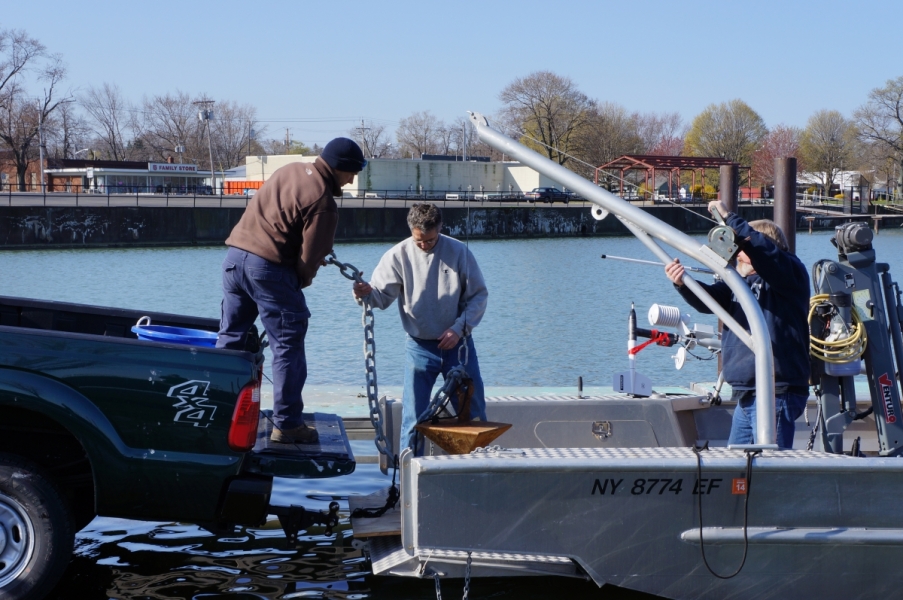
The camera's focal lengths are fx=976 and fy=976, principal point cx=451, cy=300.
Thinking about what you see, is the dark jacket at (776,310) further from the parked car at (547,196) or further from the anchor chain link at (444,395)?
the parked car at (547,196)

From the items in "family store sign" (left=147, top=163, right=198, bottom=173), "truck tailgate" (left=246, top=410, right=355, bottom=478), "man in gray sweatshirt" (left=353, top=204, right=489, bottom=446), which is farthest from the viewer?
"family store sign" (left=147, top=163, right=198, bottom=173)

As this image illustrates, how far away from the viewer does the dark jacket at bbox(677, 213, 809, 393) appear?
4.64 m

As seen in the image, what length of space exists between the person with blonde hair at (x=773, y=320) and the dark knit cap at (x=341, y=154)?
160 centimetres

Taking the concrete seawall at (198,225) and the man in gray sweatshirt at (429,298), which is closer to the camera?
the man in gray sweatshirt at (429,298)

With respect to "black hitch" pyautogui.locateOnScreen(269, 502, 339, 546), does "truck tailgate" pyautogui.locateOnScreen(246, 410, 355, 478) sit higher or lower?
higher

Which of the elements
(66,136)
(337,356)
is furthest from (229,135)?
(337,356)

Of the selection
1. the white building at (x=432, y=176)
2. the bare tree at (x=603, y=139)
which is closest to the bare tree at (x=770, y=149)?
the bare tree at (x=603, y=139)

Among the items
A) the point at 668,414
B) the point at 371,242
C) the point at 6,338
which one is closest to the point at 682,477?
the point at 668,414

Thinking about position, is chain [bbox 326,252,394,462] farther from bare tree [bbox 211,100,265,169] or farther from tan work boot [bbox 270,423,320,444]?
bare tree [bbox 211,100,265,169]

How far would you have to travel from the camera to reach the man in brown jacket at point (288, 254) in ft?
15.1

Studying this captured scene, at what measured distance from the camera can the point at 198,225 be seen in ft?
157

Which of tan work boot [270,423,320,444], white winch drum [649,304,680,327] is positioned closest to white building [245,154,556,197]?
white winch drum [649,304,680,327]

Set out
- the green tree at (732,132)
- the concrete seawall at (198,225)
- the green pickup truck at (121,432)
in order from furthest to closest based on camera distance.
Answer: the green tree at (732,132)
the concrete seawall at (198,225)
the green pickup truck at (121,432)

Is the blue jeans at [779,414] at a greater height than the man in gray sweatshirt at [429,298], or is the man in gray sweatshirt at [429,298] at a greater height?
the man in gray sweatshirt at [429,298]
